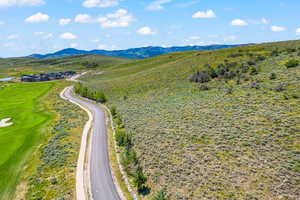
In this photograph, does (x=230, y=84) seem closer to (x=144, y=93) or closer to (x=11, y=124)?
(x=144, y=93)

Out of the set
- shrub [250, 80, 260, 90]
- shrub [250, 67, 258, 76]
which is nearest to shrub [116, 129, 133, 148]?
shrub [250, 80, 260, 90]

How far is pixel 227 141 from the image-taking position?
22953mm

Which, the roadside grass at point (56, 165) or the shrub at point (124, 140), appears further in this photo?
the shrub at point (124, 140)

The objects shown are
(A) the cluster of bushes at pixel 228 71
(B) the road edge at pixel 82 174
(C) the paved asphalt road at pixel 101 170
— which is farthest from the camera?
(A) the cluster of bushes at pixel 228 71

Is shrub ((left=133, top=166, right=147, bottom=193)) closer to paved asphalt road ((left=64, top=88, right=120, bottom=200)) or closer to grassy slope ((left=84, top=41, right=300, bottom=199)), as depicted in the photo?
grassy slope ((left=84, top=41, right=300, bottom=199))

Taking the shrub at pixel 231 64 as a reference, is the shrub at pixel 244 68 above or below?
below

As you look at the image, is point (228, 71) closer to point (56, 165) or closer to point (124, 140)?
point (124, 140)

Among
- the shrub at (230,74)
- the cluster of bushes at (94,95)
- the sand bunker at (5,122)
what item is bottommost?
the sand bunker at (5,122)

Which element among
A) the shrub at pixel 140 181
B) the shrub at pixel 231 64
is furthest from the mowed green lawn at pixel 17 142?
the shrub at pixel 231 64

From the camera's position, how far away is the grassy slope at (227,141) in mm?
16781

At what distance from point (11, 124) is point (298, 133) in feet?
183

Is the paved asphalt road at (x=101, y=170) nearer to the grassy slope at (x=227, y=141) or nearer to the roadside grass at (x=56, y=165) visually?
the roadside grass at (x=56, y=165)

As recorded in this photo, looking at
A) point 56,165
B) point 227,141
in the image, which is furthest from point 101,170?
point 227,141

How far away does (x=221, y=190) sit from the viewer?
54.3 ft
